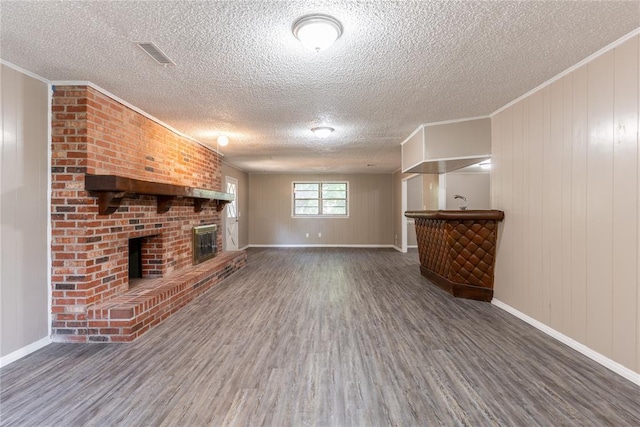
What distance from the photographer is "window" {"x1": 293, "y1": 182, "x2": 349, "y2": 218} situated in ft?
29.4

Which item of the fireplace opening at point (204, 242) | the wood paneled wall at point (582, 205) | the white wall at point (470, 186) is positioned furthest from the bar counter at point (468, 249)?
the white wall at point (470, 186)

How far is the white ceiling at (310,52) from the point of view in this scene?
1.66 metres

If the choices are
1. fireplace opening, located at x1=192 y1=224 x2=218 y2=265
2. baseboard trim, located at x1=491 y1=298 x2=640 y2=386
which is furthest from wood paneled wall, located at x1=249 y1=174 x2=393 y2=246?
baseboard trim, located at x1=491 y1=298 x2=640 y2=386

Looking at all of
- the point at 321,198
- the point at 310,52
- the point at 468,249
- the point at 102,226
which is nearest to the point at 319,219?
the point at 321,198

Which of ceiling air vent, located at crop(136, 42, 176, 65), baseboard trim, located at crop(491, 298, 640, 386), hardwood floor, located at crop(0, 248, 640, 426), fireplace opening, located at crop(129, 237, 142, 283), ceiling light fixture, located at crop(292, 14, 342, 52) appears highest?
ceiling air vent, located at crop(136, 42, 176, 65)

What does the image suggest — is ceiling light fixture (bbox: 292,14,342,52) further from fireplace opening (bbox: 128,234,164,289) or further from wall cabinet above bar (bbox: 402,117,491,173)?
fireplace opening (bbox: 128,234,164,289)

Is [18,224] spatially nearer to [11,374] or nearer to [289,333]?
[11,374]

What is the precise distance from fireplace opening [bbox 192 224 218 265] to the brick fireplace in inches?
30.2

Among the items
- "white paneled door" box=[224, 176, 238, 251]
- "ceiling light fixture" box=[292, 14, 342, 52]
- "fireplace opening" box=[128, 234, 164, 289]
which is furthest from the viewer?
"white paneled door" box=[224, 176, 238, 251]

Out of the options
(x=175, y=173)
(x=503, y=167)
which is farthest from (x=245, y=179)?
(x=503, y=167)

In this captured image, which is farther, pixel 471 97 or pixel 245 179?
pixel 245 179

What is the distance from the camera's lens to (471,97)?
3.02 meters

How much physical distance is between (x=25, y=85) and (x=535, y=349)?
4673mm

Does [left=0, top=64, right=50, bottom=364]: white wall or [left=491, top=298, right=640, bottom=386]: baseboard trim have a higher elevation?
[left=0, top=64, right=50, bottom=364]: white wall
